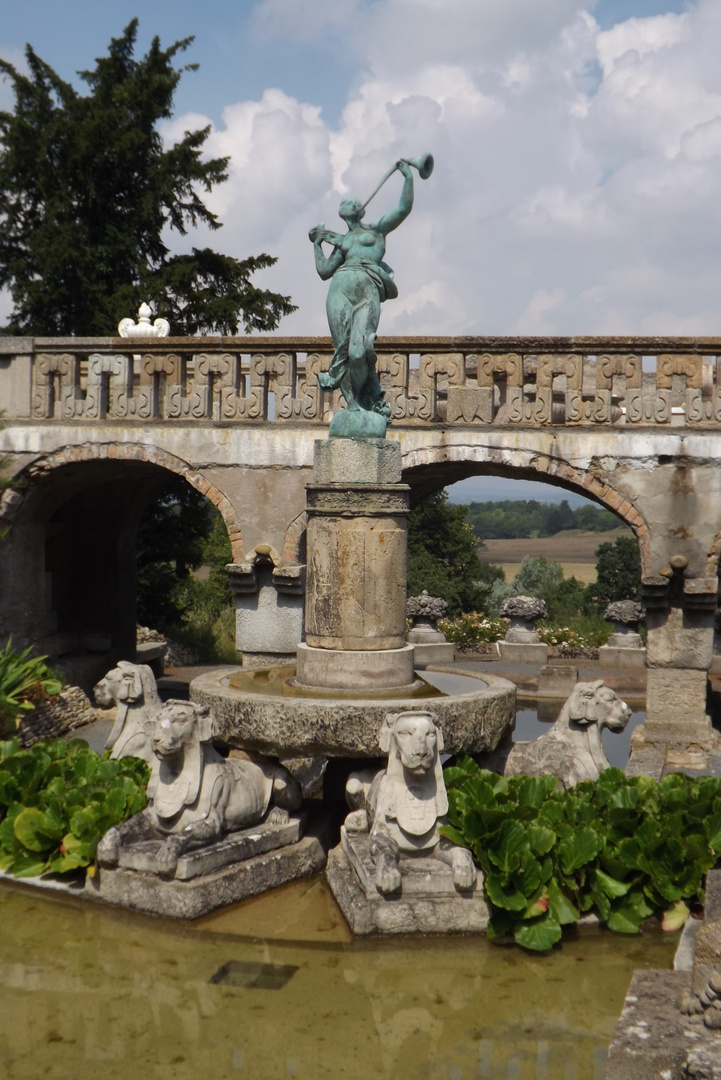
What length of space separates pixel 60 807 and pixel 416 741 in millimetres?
2288

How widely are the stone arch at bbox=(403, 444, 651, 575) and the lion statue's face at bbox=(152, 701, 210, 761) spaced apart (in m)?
4.97

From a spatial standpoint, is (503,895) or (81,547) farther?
(81,547)

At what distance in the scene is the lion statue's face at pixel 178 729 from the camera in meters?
6.41

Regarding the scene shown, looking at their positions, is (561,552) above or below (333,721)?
above

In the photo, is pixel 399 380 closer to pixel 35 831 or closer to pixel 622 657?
pixel 35 831

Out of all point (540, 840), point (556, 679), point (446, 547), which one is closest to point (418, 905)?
point (540, 840)

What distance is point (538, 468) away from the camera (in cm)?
1087

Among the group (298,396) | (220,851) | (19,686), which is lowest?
(220,851)

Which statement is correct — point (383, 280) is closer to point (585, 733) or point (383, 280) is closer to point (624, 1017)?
point (585, 733)

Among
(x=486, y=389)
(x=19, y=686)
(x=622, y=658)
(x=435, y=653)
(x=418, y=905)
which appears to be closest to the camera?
(x=418, y=905)

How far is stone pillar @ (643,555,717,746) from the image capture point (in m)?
10.5

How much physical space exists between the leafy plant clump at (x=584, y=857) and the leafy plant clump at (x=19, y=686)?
4.89 m

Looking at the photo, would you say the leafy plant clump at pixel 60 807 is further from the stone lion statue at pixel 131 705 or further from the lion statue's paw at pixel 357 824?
the lion statue's paw at pixel 357 824

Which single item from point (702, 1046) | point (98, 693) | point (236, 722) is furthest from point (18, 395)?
point (702, 1046)
